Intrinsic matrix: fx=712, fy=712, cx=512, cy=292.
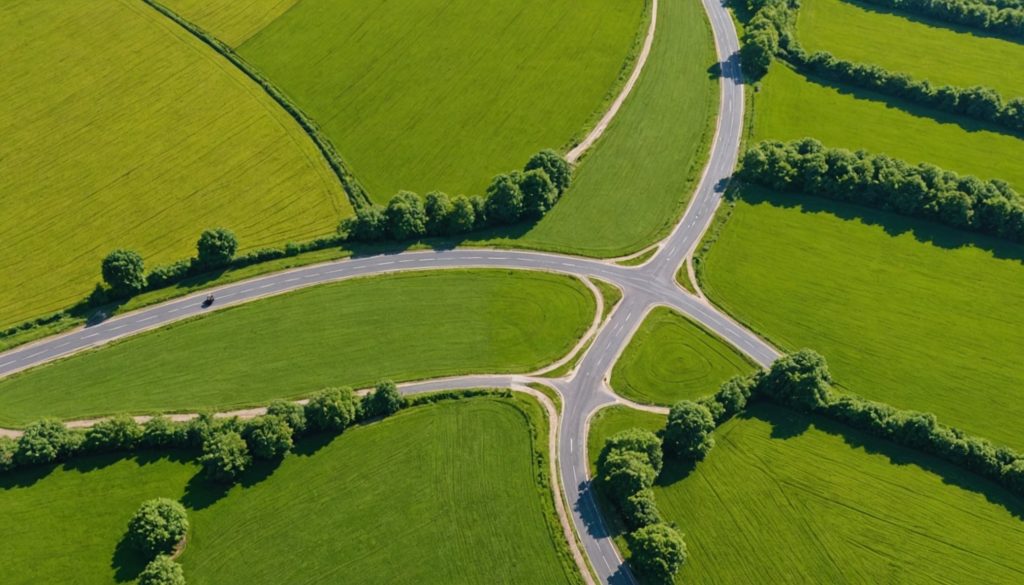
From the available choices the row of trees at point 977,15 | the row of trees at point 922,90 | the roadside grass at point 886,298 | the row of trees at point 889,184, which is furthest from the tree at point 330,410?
the row of trees at point 977,15

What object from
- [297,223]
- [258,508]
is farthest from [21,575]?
[297,223]

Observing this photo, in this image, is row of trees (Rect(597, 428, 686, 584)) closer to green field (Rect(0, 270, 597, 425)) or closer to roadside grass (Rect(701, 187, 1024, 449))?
green field (Rect(0, 270, 597, 425))

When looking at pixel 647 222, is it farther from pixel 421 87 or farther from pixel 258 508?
pixel 258 508

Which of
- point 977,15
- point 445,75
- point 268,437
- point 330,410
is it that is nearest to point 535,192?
point 445,75

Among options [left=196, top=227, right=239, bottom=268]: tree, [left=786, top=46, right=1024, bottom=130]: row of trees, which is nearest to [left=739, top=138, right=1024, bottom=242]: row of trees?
[left=786, top=46, right=1024, bottom=130]: row of trees

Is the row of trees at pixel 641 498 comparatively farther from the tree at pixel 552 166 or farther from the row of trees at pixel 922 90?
the row of trees at pixel 922 90

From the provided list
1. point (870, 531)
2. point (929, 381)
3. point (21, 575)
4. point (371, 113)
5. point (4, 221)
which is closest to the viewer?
point (21, 575)
